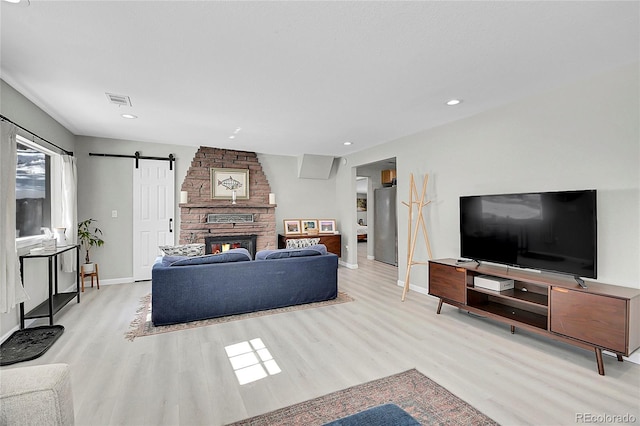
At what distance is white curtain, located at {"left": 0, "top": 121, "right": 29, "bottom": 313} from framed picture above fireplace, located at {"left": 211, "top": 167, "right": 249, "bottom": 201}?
10.8 ft

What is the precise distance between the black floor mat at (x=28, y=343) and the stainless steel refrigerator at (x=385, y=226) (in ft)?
18.6

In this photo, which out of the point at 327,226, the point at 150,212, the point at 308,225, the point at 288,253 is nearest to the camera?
the point at 288,253

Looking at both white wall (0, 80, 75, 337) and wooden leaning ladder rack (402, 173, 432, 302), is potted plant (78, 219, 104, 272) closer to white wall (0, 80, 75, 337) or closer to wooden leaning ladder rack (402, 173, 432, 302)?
white wall (0, 80, 75, 337)

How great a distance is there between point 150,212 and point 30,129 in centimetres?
228

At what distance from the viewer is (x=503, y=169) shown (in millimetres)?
3455

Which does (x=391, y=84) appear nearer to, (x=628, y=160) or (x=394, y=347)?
(x=628, y=160)

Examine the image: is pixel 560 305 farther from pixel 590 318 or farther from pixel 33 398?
pixel 33 398

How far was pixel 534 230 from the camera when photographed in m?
2.92

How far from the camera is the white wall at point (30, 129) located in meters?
2.82

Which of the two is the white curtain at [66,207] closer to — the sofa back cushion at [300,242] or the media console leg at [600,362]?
the sofa back cushion at [300,242]

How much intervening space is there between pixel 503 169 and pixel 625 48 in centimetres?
142

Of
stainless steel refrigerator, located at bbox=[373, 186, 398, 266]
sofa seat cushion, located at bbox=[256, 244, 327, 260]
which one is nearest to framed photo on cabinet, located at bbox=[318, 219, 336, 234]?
stainless steel refrigerator, located at bbox=[373, 186, 398, 266]

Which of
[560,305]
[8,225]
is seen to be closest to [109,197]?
[8,225]

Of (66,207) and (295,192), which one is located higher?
(295,192)
